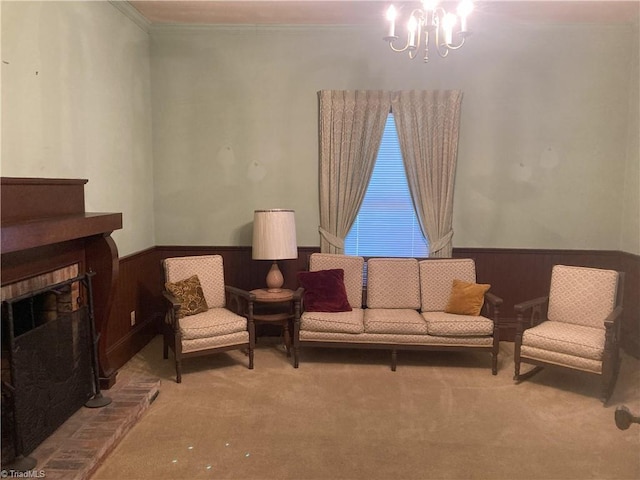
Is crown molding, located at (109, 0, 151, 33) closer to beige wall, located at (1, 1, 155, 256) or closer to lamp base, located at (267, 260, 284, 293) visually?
beige wall, located at (1, 1, 155, 256)

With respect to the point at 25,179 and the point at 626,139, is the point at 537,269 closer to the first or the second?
the point at 626,139

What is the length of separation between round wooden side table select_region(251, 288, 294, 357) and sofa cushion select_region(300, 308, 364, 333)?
10.1 inches

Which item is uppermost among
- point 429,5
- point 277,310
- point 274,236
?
point 429,5

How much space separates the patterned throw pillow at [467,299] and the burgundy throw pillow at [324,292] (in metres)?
0.91

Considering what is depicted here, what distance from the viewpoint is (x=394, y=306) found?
4750mm

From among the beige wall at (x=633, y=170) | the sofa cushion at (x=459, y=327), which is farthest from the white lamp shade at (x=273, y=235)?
the beige wall at (x=633, y=170)

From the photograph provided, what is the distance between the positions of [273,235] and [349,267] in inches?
30.5

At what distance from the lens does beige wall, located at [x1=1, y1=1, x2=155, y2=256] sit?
3.00 m

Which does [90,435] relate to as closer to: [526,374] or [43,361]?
[43,361]

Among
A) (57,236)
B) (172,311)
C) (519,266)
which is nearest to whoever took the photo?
(57,236)

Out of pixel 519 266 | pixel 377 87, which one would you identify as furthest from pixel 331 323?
pixel 377 87

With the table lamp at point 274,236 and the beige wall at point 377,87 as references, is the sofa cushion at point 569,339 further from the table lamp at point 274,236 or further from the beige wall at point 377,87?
→ the table lamp at point 274,236

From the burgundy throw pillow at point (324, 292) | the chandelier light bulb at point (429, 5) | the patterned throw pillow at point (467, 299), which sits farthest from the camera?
the burgundy throw pillow at point (324, 292)

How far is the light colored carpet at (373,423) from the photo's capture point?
2850mm
